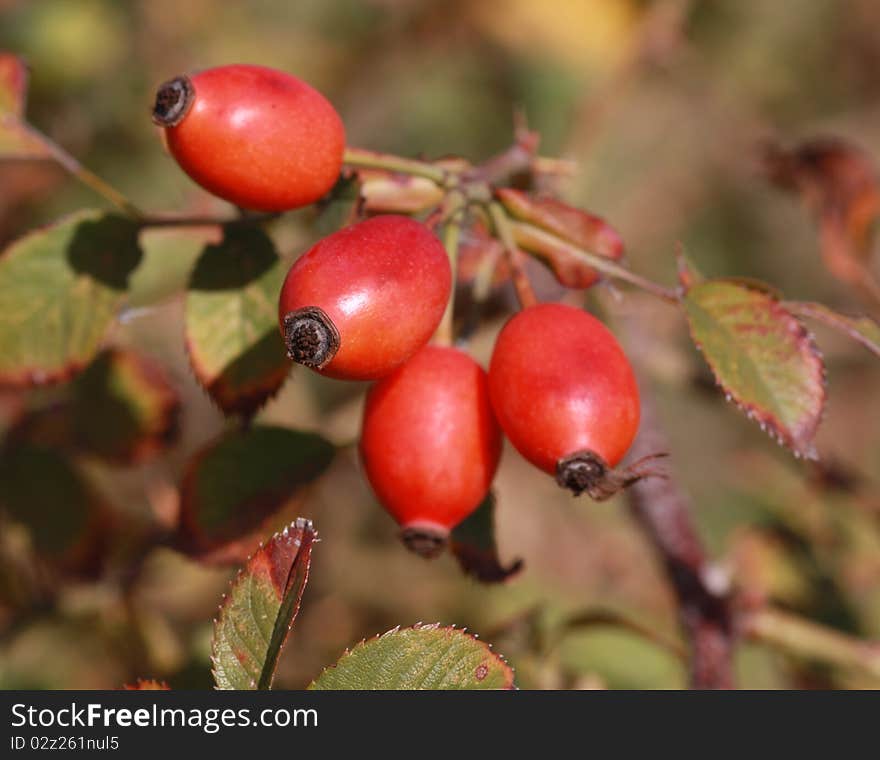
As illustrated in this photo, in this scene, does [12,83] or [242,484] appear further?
[12,83]

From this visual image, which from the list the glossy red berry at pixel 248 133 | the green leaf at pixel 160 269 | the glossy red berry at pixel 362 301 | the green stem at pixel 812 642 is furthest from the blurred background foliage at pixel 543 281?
the glossy red berry at pixel 362 301

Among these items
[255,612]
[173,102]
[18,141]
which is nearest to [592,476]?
[255,612]

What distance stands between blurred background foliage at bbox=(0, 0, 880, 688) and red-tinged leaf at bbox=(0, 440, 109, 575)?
0.03ft

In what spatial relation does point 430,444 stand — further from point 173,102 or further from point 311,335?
point 173,102

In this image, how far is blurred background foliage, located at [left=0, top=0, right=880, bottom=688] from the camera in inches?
88.2

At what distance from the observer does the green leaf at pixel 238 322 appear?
1466mm

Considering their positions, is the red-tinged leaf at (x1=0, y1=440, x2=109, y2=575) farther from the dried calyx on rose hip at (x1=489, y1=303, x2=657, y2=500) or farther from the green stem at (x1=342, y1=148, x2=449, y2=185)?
the dried calyx on rose hip at (x1=489, y1=303, x2=657, y2=500)

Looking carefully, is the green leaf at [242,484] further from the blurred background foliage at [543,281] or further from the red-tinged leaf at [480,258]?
the red-tinged leaf at [480,258]

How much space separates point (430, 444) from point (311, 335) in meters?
0.24

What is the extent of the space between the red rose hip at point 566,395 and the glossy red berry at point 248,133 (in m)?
0.36

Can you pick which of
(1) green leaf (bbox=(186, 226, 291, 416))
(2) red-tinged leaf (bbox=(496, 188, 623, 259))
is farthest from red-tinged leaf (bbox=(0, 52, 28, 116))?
(2) red-tinged leaf (bbox=(496, 188, 623, 259))

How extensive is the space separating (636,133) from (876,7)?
122cm

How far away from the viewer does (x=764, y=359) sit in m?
1.31
